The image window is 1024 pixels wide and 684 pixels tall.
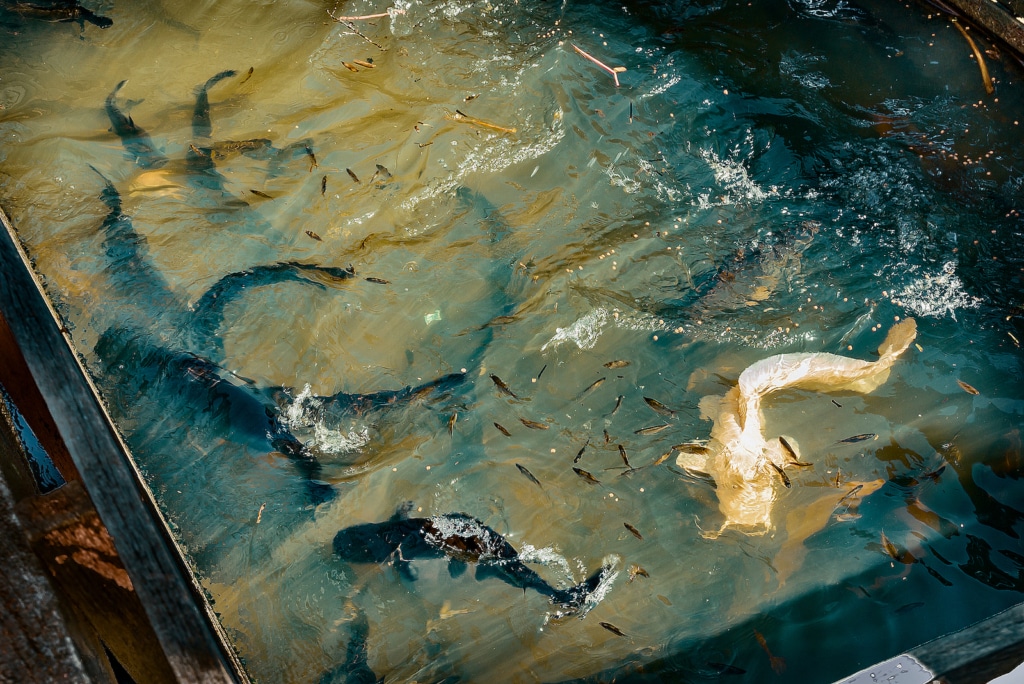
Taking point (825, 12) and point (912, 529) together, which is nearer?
point (912, 529)

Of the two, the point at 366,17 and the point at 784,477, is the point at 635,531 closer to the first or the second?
the point at 784,477

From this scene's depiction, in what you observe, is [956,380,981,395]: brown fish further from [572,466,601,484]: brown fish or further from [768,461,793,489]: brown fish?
[572,466,601,484]: brown fish

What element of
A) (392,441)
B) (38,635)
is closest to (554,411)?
(392,441)

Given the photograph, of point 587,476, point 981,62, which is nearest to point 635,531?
point 587,476

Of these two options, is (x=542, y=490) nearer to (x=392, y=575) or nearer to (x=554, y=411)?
(x=554, y=411)

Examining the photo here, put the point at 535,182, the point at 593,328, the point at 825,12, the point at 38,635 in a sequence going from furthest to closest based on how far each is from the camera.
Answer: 1. the point at 825,12
2. the point at 535,182
3. the point at 593,328
4. the point at 38,635

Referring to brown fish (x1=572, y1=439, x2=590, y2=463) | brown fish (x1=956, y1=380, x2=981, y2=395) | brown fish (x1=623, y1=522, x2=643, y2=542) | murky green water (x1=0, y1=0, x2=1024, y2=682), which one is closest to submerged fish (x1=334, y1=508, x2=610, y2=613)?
murky green water (x1=0, y1=0, x2=1024, y2=682)

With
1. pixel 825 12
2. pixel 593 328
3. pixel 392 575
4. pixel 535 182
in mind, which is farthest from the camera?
pixel 825 12
